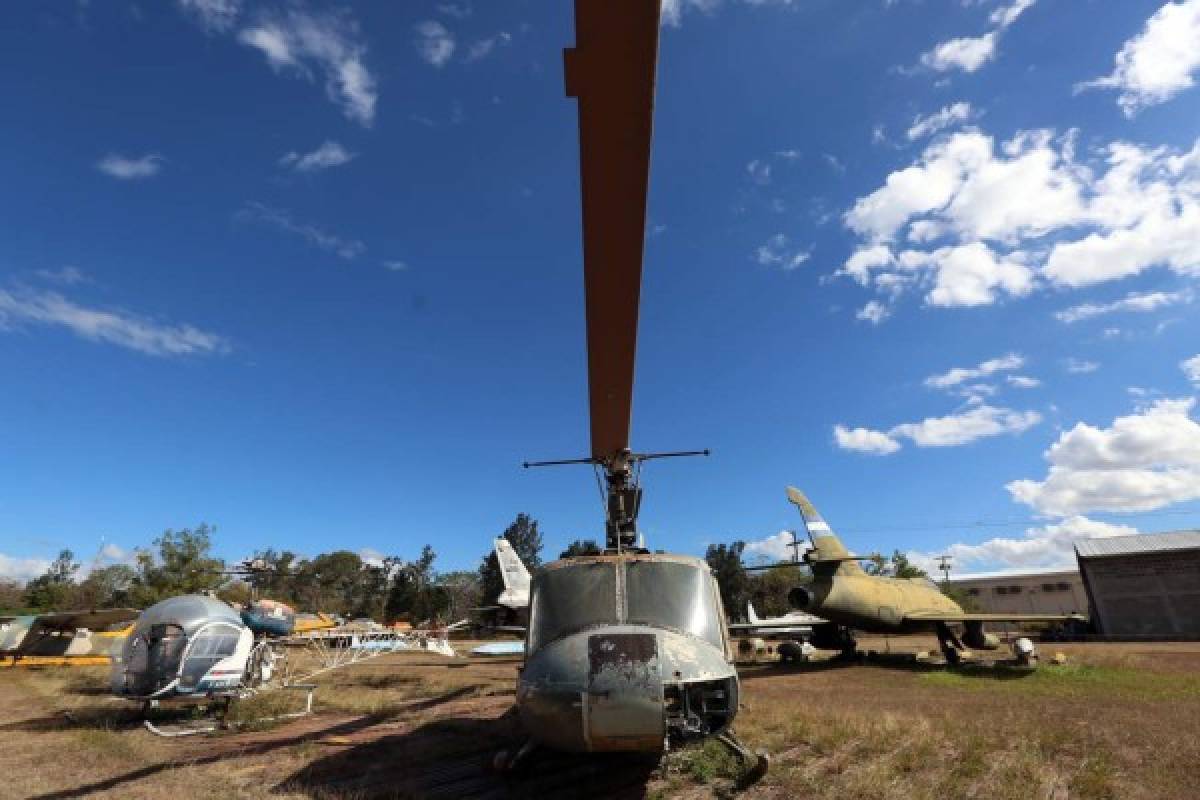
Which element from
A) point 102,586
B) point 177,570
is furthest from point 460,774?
point 102,586

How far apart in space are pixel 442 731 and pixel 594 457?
510 centimetres

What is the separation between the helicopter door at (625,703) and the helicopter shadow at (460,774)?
1.49 meters

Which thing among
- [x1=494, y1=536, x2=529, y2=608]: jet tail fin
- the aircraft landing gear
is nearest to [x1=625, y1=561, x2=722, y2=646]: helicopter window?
[x1=494, y1=536, x2=529, y2=608]: jet tail fin

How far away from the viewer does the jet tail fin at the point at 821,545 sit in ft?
67.0

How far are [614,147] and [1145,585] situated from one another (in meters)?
53.4

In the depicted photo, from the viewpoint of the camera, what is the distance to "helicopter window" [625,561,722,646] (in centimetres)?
674

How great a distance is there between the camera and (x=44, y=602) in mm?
56906

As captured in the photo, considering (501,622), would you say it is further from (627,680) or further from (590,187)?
(590,187)

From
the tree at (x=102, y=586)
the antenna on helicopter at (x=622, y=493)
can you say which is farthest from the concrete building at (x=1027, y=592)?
the tree at (x=102, y=586)

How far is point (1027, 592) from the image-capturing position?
6856 centimetres

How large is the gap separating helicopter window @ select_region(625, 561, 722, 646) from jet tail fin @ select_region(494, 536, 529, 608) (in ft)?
47.9

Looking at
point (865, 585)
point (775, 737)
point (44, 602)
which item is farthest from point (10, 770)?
point (44, 602)

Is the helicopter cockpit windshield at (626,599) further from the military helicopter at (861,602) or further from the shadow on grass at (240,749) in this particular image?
the military helicopter at (861,602)

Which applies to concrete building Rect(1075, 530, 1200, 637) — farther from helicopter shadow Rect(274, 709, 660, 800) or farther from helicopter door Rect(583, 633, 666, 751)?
helicopter door Rect(583, 633, 666, 751)
